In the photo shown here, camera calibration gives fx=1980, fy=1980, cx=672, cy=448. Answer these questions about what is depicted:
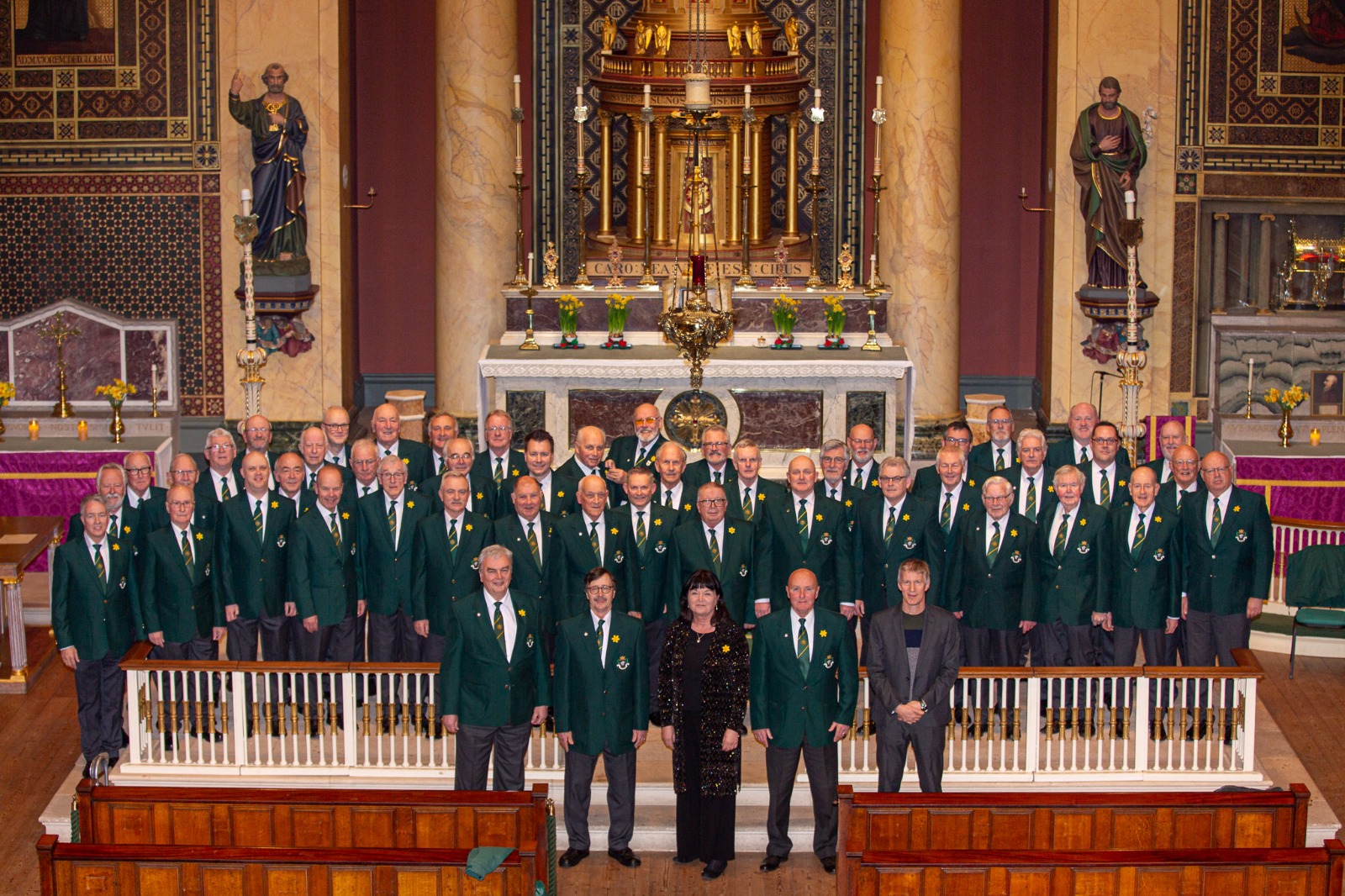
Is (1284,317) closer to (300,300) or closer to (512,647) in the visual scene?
(300,300)

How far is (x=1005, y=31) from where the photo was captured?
16.7 metres

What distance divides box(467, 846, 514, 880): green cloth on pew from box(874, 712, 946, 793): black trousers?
6.83 ft

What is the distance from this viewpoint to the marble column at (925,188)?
1527cm

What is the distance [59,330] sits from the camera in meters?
15.2

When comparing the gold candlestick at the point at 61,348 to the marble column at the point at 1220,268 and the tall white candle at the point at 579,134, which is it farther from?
the marble column at the point at 1220,268

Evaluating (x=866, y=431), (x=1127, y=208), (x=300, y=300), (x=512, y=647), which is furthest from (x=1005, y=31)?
(x=512, y=647)

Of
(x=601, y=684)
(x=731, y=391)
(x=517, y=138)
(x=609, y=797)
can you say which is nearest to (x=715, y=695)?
(x=601, y=684)

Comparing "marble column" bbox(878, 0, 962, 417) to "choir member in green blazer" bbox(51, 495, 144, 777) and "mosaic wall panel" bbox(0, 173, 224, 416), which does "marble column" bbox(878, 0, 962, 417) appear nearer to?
"mosaic wall panel" bbox(0, 173, 224, 416)

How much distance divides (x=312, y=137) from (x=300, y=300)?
128 centimetres

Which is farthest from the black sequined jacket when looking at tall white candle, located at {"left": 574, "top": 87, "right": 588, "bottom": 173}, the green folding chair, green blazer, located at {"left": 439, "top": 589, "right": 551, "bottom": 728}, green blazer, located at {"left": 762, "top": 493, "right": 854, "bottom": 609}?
tall white candle, located at {"left": 574, "top": 87, "right": 588, "bottom": 173}

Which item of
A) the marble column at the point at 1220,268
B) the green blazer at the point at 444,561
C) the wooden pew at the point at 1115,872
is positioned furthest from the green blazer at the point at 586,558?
the marble column at the point at 1220,268

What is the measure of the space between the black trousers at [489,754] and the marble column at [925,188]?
7.57 m

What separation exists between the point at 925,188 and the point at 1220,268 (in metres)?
2.44

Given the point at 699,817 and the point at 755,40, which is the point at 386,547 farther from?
the point at 755,40
